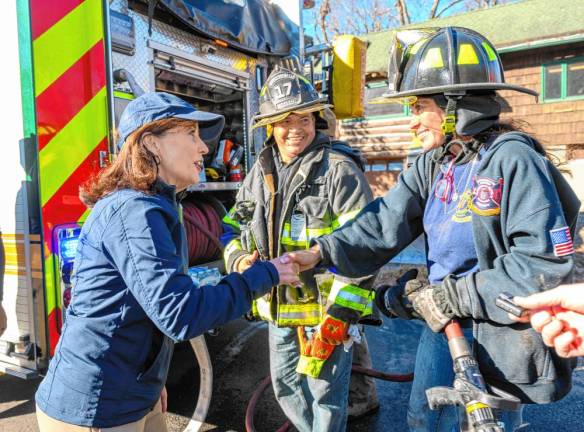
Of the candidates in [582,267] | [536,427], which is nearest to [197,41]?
[536,427]

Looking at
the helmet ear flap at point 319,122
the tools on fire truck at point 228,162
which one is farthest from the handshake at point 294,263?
the tools on fire truck at point 228,162

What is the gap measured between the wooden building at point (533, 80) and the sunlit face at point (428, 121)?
10.1 metres

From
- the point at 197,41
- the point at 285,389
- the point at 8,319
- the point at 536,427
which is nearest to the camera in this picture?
the point at 285,389

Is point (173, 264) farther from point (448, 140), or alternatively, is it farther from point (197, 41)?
point (197, 41)

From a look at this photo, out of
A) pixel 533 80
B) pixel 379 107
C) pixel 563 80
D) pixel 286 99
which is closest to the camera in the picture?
pixel 286 99

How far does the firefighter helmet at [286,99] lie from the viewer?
2562 millimetres

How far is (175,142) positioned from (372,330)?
3587 millimetres

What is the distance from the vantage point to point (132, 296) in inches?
59.7

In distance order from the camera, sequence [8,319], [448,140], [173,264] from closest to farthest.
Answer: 1. [173,264]
2. [448,140]
3. [8,319]

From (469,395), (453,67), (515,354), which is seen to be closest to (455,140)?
(453,67)

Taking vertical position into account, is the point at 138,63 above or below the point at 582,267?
above

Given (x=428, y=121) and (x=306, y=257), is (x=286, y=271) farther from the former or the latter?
(x=428, y=121)

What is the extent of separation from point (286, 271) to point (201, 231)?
208cm

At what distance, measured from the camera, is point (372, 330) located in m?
4.71
